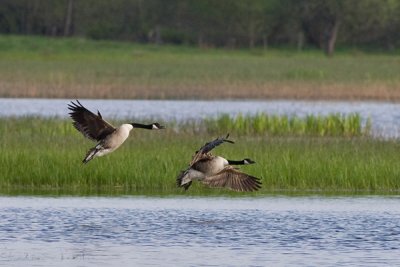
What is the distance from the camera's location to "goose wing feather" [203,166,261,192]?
1669cm

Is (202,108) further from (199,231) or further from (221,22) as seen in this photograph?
(221,22)

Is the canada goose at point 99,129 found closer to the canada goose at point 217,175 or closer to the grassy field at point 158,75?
the canada goose at point 217,175

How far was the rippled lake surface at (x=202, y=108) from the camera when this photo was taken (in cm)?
3694

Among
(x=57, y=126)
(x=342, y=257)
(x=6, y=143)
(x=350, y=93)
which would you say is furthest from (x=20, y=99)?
(x=342, y=257)

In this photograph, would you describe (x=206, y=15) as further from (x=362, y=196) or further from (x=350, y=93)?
(x=362, y=196)

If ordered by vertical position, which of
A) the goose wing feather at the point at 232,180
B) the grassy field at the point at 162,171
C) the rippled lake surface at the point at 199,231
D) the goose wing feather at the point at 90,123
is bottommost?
the rippled lake surface at the point at 199,231

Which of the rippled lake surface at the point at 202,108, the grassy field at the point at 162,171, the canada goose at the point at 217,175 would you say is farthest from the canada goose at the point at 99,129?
the rippled lake surface at the point at 202,108

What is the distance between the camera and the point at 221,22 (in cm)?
9800

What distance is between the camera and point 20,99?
142ft

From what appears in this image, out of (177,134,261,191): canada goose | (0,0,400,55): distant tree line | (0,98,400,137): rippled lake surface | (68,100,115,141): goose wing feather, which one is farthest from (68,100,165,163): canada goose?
(0,0,400,55): distant tree line

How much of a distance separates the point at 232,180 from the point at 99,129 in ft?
6.05

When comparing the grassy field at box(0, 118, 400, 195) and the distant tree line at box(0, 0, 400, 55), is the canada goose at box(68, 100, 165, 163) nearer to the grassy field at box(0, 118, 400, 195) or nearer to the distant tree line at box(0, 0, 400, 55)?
the grassy field at box(0, 118, 400, 195)

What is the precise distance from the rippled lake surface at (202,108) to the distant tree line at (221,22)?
161ft

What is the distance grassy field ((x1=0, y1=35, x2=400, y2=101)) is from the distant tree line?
53.1 ft
